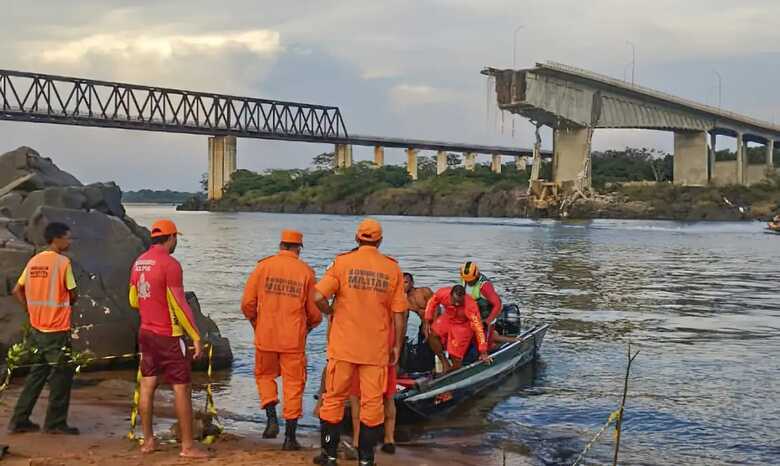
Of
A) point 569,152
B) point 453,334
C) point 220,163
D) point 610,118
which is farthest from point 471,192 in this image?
point 453,334

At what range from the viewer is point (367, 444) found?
7.62m

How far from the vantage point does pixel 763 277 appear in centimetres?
3488

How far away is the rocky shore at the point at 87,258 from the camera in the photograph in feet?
41.8

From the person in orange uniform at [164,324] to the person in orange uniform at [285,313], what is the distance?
0.85 meters

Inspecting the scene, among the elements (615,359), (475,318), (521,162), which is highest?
(521,162)

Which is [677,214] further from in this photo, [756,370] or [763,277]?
[756,370]

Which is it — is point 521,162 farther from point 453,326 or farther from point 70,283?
point 70,283

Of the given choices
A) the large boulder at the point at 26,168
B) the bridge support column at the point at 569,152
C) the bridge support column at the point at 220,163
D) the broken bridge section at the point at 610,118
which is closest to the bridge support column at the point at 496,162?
the bridge support column at the point at 220,163

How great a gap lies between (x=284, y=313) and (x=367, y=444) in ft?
4.97

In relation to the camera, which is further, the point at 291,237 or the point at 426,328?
the point at 426,328

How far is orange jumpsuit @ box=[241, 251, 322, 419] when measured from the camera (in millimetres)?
8406

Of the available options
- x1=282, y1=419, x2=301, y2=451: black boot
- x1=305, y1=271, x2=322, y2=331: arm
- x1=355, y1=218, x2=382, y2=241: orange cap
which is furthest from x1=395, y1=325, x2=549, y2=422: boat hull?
x1=355, y1=218, x2=382, y2=241: orange cap

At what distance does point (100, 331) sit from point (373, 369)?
689cm

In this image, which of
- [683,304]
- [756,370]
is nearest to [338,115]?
[683,304]
